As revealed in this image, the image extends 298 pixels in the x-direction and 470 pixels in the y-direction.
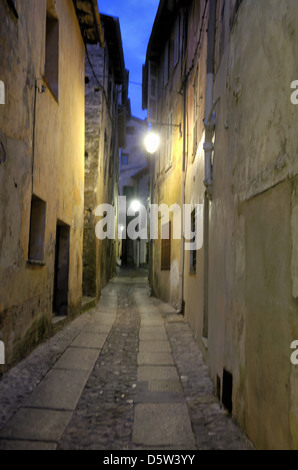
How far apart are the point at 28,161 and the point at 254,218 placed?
10.5 ft

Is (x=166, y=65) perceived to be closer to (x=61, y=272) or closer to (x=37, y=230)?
(x=61, y=272)

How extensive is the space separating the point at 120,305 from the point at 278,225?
29.0ft

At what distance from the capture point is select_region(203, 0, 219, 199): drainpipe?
493 centimetres

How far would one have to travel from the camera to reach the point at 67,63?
7156 millimetres

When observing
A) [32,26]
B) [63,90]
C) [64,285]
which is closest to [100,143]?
[63,90]

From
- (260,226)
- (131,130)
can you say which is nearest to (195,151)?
(260,226)

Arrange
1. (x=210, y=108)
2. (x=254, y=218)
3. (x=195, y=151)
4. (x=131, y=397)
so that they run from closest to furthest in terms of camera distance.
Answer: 1. (x=254, y=218)
2. (x=131, y=397)
3. (x=210, y=108)
4. (x=195, y=151)

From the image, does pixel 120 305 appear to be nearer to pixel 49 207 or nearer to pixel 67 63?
pixel 49 207

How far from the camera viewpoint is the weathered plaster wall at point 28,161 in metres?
4.08

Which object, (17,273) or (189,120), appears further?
(189,120)

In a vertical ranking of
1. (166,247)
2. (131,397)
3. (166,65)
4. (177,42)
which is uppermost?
(166,65)

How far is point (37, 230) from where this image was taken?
578cm

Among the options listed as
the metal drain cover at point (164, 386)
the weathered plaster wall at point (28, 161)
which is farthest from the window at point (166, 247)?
the metal drain cover at point (164, 386)

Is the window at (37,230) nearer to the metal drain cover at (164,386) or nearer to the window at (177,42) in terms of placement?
the metal drain cover at (164,386)
